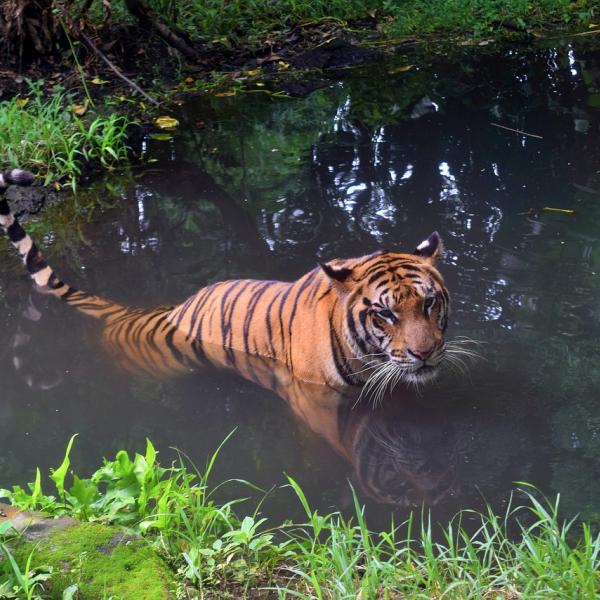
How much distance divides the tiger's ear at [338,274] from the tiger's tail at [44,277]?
5.34 feet

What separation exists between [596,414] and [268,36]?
7525mm

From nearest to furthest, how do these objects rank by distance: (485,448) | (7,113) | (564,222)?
1. (485,448)
2. (564,222)
3. (7,113)

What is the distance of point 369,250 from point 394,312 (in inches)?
62.7

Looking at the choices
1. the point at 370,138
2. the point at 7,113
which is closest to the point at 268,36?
the point at 370,138

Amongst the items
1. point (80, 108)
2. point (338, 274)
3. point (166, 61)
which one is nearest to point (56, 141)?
point (80, 108)

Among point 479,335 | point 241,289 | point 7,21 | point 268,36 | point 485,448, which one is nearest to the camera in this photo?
point 485,448

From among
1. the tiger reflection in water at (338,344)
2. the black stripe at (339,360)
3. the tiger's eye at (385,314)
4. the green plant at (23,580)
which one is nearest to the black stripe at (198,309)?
the tiger reflection in water at (338,344)

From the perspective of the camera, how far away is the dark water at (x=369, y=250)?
4.03 meters

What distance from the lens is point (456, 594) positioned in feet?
8.91

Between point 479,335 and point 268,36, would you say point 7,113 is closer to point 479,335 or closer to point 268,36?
point 268,36

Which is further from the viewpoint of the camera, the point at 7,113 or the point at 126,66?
the point at 126,66

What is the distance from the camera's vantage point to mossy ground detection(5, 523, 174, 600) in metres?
2.70

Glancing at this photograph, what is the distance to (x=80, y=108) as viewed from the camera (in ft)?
27.7

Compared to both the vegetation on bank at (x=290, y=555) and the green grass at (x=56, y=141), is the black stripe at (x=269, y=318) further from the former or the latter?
the green grass at (x=56, y=141)
